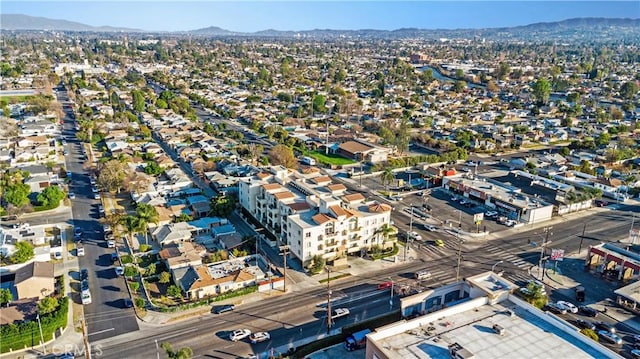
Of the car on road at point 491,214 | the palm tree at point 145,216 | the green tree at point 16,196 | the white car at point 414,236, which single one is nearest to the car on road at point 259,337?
the palm tree at point 145,216

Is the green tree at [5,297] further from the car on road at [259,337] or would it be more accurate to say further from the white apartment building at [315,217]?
the white apartment building at [315,217]

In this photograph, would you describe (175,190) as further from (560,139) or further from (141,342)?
(560,139)

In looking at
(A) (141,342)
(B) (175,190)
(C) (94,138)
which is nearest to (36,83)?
(C) (94,138)

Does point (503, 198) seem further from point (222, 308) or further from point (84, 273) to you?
point (84, 273)

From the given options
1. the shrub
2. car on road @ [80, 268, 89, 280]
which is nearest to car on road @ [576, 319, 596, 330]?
the shrub

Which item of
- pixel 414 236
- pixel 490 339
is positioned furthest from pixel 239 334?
pixel 414 236

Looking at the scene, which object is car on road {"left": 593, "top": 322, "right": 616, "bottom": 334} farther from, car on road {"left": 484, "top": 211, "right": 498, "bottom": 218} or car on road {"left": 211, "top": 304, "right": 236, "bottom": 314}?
car on road {"left": 211, "top": 304, "right": 236, "bottom": 314}

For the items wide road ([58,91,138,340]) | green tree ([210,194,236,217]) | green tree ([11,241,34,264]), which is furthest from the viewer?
green tree ([210,194,236,217])
